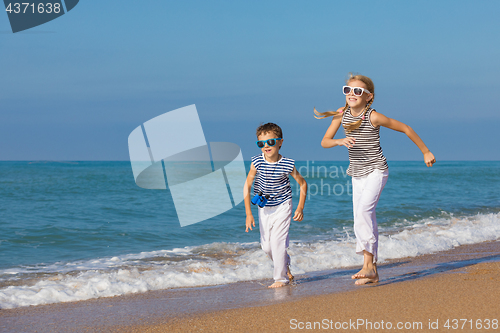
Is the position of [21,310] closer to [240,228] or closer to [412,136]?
[412,136]

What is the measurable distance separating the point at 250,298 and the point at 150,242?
485 cm

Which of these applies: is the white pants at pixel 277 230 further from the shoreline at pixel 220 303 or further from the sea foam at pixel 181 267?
the sea foam at pixel 181 267

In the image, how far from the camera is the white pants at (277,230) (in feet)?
14.1

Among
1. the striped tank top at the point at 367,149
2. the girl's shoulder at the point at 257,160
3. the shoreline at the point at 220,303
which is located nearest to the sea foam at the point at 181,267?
the shoreline at the point at 220,303

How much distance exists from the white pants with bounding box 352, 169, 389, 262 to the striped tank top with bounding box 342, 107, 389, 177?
0.21 feet

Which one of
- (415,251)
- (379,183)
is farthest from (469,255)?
(379,183)

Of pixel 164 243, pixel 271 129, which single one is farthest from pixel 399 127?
pixel 164 243

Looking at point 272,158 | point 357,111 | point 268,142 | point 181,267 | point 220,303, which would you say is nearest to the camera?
point 220,303

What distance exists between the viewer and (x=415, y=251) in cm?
656

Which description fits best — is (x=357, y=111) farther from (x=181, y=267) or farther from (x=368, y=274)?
(x=181, y=267)

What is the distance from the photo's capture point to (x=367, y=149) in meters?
4.05

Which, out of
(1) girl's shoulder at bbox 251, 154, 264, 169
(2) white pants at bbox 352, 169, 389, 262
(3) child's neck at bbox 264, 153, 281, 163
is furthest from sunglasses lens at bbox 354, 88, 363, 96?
(1) girl's shoulder at bbox 251, 154, 264, 169

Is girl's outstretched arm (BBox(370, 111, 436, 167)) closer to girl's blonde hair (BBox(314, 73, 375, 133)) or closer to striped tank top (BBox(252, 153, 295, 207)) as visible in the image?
girl's blonde hair (BBox(314, 73, 375, 133))

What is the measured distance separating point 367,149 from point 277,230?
1138mm
